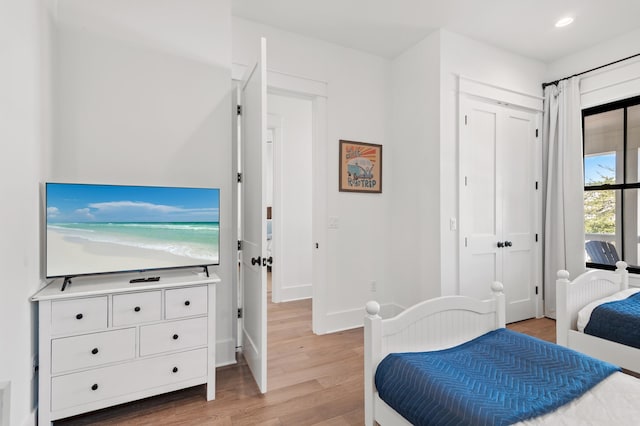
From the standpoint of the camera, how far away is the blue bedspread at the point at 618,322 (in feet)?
6.29

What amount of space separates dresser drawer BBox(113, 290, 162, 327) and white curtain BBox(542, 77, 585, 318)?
3923mm

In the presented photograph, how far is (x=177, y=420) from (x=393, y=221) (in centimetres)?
263

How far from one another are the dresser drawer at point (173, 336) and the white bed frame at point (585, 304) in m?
2.44

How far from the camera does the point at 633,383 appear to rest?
131 cm

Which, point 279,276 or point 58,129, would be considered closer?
point 58,129

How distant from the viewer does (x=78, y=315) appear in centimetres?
179

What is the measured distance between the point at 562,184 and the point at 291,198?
10.4ft

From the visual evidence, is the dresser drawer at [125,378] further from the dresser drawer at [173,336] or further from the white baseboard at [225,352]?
the white baseboard at [225,352]

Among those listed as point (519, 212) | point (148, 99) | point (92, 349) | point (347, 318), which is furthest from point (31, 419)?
point (519, 212)

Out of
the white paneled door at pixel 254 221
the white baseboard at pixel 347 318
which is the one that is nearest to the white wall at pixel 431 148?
the white baseboard at pixel 347 318

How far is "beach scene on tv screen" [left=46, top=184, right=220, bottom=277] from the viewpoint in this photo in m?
1.88

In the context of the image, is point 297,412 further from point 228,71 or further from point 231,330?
point 228,71

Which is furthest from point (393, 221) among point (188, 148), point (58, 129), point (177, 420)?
point (58, 129)

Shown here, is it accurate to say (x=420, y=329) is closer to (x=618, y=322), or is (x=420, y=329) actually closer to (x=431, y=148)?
(x=618, y=322)
